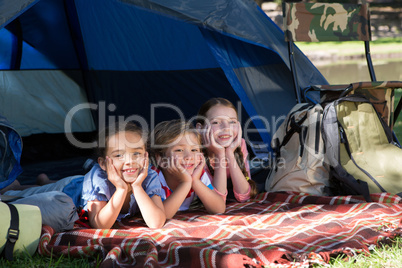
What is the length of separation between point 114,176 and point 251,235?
2.24 feet

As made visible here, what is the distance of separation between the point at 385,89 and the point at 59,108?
8.61ft

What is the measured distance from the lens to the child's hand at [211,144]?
286 cm

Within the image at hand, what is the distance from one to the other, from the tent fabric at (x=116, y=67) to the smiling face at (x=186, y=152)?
107 cm

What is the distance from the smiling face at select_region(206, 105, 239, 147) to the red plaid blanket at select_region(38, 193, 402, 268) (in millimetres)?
379

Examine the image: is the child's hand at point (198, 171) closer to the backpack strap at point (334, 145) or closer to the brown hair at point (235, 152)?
the brown hair at point (235, 152)

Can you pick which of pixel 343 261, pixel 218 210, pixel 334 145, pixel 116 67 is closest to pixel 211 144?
pixel 218 210

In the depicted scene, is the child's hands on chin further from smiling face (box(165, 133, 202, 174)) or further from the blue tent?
the blue tent

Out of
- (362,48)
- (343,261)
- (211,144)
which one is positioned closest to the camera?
(343,261)

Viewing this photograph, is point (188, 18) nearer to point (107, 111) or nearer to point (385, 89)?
point (385, 89)

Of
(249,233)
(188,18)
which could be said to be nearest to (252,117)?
(188,18)

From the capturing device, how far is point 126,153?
249 centimetres

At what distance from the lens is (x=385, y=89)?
3.31 metres

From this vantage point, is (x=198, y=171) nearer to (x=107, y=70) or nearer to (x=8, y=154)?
(x=8, y=154)

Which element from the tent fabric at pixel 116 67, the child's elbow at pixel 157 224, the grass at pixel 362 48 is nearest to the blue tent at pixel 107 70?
the tent fabric at pixel 116 67
